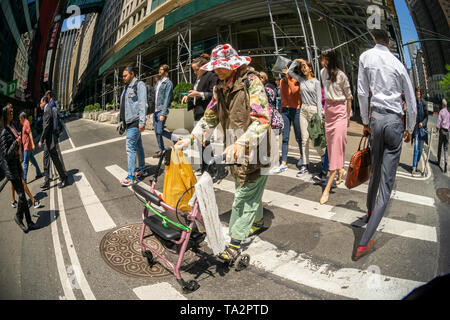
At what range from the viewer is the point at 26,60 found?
1560 mm

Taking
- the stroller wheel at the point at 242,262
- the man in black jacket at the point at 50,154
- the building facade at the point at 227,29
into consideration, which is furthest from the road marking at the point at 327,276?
the building facade at the point at 227,29

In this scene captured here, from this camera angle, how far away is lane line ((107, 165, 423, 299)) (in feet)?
4.58

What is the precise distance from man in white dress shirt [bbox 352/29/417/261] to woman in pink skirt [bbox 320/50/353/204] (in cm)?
149

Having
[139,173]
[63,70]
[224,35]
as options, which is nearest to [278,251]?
[63,70]

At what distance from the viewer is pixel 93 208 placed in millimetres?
4086

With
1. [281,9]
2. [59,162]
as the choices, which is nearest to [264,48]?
[281,9]

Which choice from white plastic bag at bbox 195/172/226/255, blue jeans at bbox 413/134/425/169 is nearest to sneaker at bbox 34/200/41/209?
white plastic bag at bbox 195/172/226/255

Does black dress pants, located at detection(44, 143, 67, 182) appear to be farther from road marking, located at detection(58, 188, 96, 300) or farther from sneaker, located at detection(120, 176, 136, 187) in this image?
road marking, located at detection(58, 188, 96, 300)

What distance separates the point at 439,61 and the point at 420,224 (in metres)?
0.99

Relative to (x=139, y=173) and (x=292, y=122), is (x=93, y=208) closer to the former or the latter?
(x=139, y=173)

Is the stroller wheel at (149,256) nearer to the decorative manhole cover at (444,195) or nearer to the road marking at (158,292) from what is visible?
the road marking at (158,292)

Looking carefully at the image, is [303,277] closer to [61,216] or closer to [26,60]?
[26,60]

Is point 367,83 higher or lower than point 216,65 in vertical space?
lower

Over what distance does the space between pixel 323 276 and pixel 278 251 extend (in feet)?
1.92
